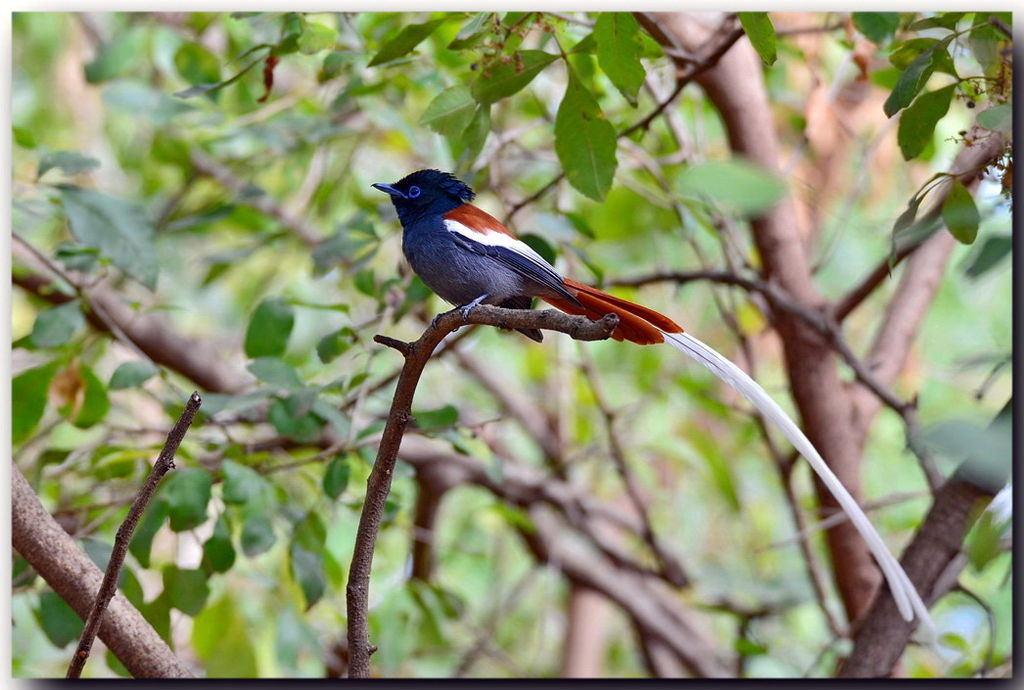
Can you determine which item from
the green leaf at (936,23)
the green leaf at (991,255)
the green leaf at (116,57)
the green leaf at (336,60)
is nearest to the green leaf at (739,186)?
the green leaf at (936,23)

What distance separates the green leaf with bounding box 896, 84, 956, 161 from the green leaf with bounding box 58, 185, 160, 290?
127cm

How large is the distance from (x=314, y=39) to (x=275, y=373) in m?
0.54

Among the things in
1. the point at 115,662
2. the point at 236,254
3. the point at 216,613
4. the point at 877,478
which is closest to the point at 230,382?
the point at 236,254

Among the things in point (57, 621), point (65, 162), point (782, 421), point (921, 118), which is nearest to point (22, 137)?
point (65, 162)

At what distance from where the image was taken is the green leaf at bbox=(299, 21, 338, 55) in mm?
1787

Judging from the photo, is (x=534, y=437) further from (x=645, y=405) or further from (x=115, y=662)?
(x=115, y=662)

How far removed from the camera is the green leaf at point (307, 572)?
6.23 feet

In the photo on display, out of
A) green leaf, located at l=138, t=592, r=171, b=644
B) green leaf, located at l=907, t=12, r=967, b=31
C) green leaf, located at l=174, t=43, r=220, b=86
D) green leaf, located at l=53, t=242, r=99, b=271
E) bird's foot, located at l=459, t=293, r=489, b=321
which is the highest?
green leaf, located at l=907, t=12, r=967, b=31

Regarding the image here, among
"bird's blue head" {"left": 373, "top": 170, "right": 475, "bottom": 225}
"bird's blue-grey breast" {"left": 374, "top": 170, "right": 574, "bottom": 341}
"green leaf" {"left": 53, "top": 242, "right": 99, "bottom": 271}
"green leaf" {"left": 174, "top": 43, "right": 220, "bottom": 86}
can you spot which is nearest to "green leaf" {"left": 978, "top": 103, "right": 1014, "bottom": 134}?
"bird's blue-grey breast" {"left": 374, "top": 170, "right": 574, "bottom": 341}

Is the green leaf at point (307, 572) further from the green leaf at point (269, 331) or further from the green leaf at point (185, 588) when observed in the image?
the green leaf at point (269, 331)

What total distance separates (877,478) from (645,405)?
78cm

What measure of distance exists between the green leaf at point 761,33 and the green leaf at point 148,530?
113cm

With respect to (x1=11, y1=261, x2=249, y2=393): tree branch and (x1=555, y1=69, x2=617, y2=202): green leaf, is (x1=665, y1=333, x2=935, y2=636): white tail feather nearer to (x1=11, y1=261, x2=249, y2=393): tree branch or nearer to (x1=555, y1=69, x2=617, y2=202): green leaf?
(x1=555, y1=69, x2=617, y2=202): green leaf

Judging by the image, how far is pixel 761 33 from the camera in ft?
4.87
